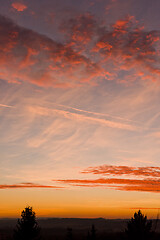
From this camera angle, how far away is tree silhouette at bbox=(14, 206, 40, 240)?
46.3m

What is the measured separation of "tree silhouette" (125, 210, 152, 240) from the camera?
1699 inches

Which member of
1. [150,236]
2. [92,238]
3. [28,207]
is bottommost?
[92,238]

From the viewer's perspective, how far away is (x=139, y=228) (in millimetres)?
44000

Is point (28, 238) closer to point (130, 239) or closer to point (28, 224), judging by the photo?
point (28, 224)

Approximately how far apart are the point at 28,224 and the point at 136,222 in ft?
59.6

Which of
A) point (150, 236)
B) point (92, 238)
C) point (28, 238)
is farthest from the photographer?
point (92, 238)

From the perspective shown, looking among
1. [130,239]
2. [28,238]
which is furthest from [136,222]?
[28,238]

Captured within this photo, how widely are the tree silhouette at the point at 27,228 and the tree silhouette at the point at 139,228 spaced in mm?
15569

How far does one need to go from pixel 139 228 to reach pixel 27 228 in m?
18.6

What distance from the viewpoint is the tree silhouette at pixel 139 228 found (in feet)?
142

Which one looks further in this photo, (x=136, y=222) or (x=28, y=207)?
(x=28, y=207)

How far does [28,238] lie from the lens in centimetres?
4616

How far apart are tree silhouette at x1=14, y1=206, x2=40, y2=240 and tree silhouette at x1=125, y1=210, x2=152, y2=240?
15569mm

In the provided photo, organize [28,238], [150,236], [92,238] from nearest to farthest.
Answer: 1. [150,236]
2. [28,238]
3. [92,238]
